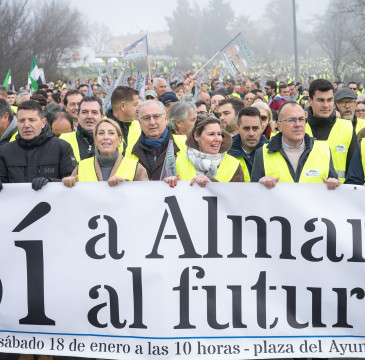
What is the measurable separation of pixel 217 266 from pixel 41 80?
54.6 ft

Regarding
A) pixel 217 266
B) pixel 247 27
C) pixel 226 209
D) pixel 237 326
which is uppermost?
pixel 247 27

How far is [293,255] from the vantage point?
15.5 ft

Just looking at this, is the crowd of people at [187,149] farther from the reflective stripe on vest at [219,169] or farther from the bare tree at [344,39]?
the bare tree at [344,39]

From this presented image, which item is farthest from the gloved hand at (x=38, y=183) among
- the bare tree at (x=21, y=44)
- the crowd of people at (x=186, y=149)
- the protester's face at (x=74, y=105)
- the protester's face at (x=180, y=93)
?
the bare tree at (x=21, y=44)

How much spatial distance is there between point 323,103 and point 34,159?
105 inches

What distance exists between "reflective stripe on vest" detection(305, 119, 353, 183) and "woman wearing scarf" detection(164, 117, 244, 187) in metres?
1.39

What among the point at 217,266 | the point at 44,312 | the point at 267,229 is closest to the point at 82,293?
the point at 44,312

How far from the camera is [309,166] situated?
5082 millimetres

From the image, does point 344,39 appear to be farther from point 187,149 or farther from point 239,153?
point 187,149

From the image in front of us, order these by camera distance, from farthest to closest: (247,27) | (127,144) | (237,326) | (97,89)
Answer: (247,27) → (97,89) → (127,144) → (237,326)

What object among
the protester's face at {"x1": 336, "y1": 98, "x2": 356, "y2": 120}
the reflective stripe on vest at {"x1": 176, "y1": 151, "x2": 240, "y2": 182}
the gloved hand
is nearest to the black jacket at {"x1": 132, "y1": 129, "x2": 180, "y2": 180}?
the reflective stripe on vest at {"x1": 176, "y1": 151, "x2": 240, "y2": 182}

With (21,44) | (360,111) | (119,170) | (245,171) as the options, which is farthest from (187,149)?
(21,44)

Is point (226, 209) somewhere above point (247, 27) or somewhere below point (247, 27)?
below

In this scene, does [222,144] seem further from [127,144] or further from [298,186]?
[127,144]
